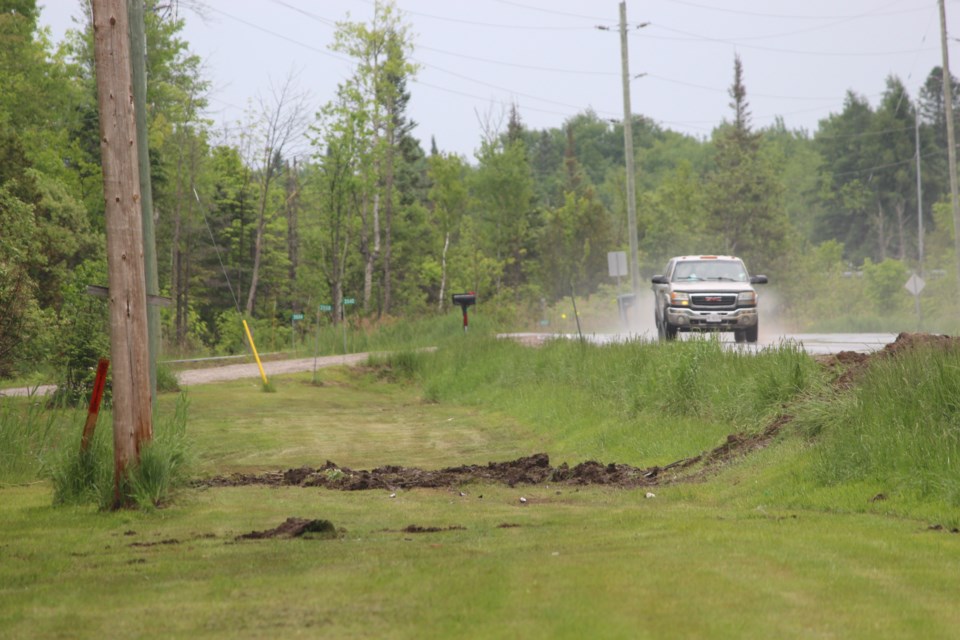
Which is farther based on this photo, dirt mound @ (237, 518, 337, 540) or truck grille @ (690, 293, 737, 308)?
truck grille @ (690, 293, 737, 308)

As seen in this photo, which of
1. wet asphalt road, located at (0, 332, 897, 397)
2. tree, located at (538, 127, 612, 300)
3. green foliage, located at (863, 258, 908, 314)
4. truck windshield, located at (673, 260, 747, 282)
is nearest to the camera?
wet asphalt road, located at (0, 332, 897, 397)

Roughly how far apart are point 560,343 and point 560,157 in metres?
133

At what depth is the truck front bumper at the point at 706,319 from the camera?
28.0 m

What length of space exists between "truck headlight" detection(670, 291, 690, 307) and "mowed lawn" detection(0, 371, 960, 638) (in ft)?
49.7

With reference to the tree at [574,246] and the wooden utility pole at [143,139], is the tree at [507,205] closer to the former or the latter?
the tree at [574,246]

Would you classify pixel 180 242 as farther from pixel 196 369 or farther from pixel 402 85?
pixel 196 369

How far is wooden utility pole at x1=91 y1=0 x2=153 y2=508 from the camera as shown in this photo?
36.4ft

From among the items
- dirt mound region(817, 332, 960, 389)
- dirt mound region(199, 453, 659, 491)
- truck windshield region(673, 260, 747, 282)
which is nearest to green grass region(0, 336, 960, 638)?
dirt mound region(817, 332, 960, 389)

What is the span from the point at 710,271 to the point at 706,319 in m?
2.06

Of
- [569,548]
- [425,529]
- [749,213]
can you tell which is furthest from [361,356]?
[749,213]

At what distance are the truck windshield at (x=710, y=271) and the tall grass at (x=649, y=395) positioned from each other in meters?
5.25

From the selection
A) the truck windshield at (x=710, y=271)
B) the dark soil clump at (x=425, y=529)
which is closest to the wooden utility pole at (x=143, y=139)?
the dark soil clump at (x=425, y=529)

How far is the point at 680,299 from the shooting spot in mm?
28141

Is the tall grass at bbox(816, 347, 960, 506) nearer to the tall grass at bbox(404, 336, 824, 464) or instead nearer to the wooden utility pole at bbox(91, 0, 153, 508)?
the tall grass at bbox(404, 336, 824, 464)
